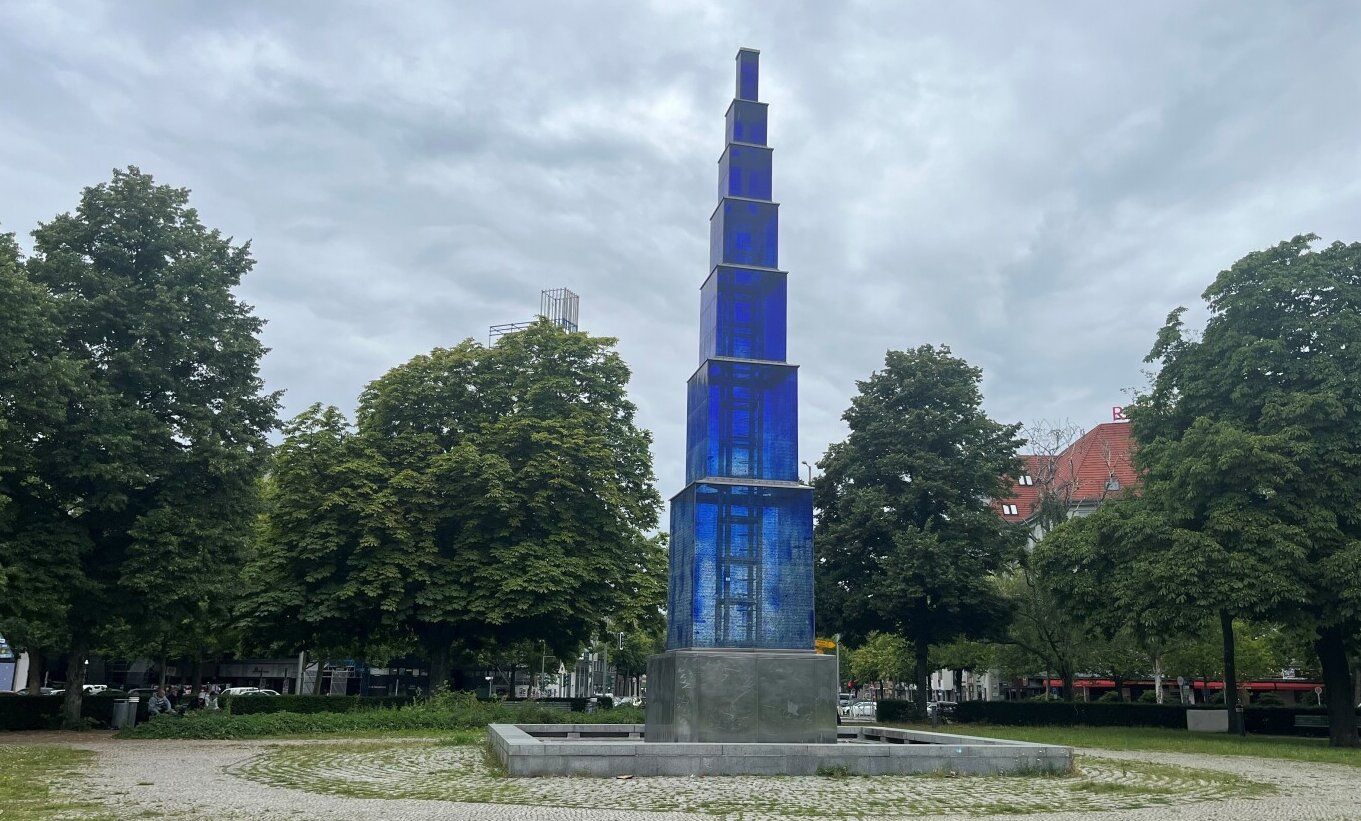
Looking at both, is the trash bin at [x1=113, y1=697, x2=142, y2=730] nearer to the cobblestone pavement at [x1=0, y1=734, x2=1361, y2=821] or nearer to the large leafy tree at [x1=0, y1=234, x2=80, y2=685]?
the large leafy tree at [x1=0, y1=234, x2=80, y2=685]

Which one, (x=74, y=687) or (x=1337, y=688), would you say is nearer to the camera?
(x=74, y=687)

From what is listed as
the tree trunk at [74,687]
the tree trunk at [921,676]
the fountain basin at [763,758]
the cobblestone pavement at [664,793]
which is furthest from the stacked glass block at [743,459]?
the tree trunk at [921,676]

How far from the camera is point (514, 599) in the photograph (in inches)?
1377

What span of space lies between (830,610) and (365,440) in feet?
59.5

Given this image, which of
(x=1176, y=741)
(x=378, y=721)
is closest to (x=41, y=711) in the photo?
(x=378, y=721)

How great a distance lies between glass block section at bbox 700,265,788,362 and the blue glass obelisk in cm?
2

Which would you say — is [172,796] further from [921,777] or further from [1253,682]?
[1253,682]

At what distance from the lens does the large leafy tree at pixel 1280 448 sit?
28.7m

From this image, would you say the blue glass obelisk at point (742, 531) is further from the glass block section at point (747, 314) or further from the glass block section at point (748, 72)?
the glass block section at point (748, 72)

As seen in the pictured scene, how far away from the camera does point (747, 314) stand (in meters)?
22.2

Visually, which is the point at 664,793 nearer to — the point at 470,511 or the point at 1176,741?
the point at 1176,741

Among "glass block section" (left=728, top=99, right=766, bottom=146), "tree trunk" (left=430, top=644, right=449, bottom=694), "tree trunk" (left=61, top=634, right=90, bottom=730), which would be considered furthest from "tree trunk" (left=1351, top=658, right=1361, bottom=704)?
"tree trunk" (left=61, top=634, right=90, bottom=730)

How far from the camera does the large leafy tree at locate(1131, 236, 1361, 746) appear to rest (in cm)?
2873

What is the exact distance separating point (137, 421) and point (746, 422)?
16.5 metres
